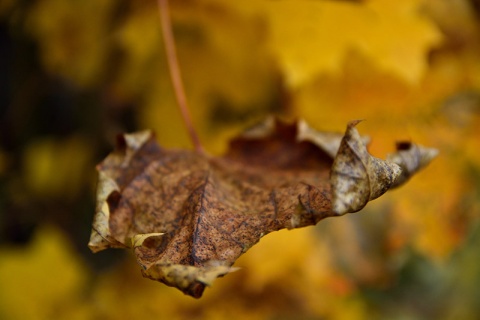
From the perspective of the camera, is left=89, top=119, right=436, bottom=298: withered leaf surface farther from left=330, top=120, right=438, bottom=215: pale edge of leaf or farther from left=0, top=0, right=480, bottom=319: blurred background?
left=0, top=0, right=480, bottom=319: blurred background

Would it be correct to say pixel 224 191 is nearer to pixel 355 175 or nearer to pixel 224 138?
pixel 355 175

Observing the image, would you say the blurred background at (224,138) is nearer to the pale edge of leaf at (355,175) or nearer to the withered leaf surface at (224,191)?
the withered leaf surface at (224,191)

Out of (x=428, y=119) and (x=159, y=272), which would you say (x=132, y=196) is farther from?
(x=428, y=119)

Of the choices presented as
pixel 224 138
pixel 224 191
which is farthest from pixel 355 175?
pixel 224 138

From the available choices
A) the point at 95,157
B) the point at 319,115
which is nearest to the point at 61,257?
the point at 95,157

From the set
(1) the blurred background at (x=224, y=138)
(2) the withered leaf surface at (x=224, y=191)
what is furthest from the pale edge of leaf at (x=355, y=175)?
(1) the blurred background at (x=224, y=138)
